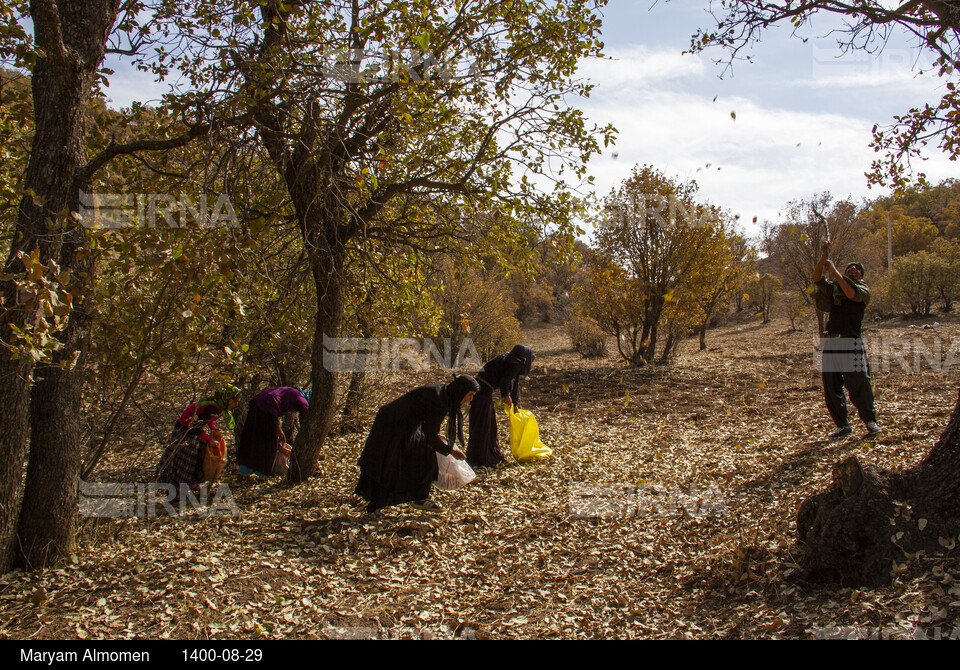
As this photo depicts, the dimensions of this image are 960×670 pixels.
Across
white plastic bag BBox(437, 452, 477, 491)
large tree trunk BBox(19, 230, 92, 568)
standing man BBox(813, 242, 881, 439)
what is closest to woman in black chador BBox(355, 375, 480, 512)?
white plastic bag BBox(437, 452, 477, 491)

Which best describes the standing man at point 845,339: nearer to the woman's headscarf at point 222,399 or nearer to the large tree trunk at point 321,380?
the large tree trunk at point 321,380

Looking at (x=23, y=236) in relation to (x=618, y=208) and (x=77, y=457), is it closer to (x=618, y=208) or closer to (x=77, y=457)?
(x=77, y=457)

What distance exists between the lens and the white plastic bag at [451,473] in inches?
226

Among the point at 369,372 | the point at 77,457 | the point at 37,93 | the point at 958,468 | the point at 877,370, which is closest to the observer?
the point at 958,468

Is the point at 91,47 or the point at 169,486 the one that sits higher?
the point at 91,47

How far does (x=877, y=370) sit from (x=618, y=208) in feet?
22.8

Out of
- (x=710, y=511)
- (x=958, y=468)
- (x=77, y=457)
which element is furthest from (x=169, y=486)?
(x=958, y=468)

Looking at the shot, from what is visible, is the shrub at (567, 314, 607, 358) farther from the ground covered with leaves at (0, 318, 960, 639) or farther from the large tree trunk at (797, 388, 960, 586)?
the large tree trunk at (797, 388, 960, 586)

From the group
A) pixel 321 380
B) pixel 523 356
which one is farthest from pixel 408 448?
pixel 523 356

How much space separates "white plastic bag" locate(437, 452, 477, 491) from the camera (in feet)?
18.8

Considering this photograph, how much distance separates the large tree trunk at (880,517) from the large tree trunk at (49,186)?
192 inches

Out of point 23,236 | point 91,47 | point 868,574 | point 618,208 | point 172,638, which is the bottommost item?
point 172,638

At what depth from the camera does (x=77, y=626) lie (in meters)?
3.23

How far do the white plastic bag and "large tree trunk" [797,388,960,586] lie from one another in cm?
309
